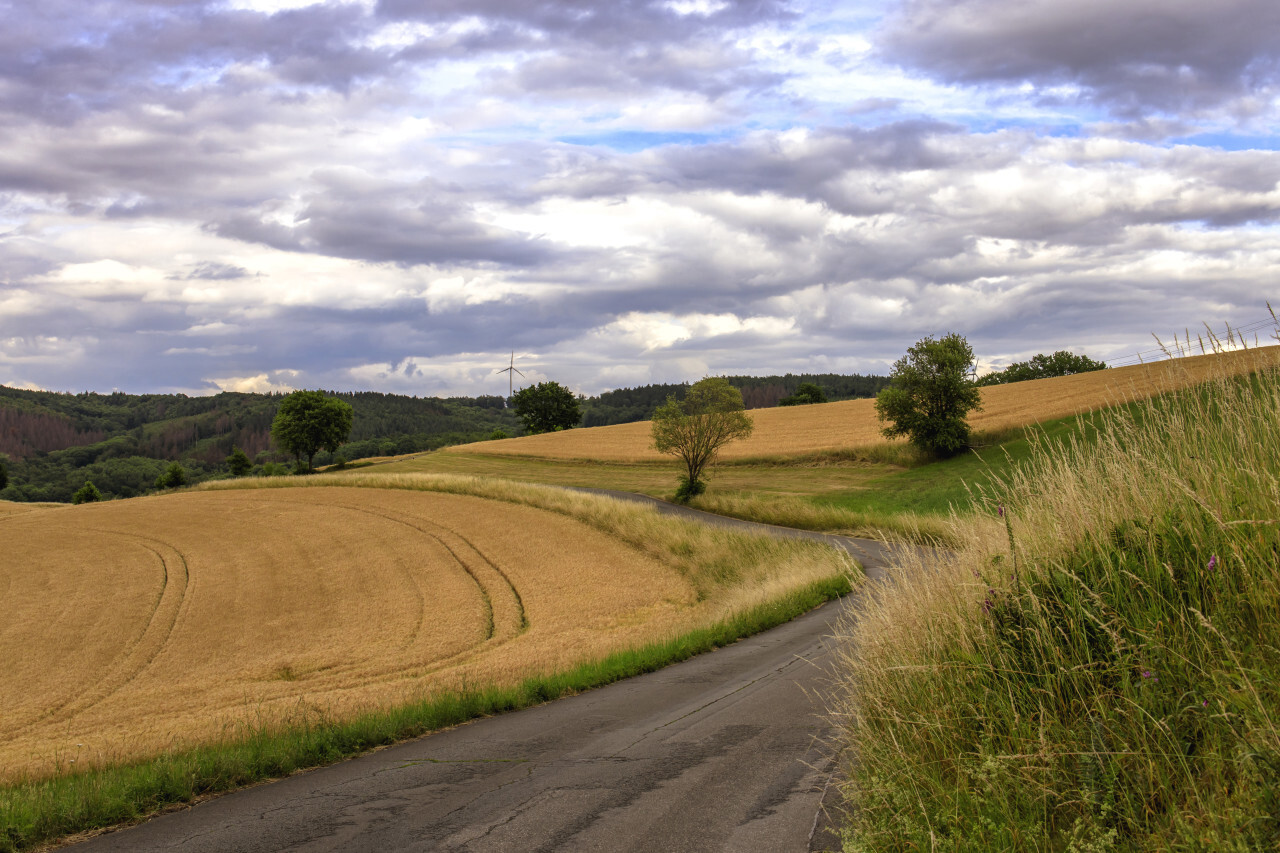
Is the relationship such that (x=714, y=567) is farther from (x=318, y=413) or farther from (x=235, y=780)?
(x=318, y=413)

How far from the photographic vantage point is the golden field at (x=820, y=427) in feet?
194

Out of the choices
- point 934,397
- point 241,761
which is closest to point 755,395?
point 934,397

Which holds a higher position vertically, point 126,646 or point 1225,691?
point 1225,691

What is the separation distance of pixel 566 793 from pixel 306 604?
21090 millimetres

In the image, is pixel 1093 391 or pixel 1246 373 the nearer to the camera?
pixel 1246 373

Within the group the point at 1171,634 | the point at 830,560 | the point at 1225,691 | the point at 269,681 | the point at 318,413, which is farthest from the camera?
the point at 318,413

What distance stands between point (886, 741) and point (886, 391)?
166ft

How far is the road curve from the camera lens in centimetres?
553

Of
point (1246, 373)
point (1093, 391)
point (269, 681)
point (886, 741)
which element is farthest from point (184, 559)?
point (1093, 391)

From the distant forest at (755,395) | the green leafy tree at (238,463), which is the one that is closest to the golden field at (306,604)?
the green leafy tree at (238,463)

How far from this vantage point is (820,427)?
7562 cm

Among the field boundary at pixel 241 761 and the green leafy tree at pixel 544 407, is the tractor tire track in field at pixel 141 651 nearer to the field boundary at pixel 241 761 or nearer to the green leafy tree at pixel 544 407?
the field boundary at pixel 241 761

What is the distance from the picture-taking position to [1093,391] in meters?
63.8

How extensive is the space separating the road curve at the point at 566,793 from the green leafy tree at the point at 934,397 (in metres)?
45.3
